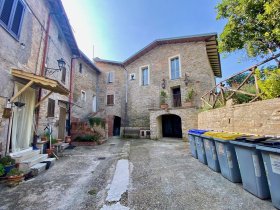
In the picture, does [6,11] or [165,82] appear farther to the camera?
[165,82]

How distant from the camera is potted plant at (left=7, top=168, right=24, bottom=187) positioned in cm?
324

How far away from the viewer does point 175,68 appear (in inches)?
508

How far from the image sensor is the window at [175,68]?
12744 mm

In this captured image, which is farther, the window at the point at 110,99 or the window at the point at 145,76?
the window at the point at 110,99

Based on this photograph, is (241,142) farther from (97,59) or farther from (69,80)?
(97,59)

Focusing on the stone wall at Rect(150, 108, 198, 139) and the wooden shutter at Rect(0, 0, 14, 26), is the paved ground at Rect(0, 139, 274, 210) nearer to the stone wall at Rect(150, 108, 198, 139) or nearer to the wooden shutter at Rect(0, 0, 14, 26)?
the wooden shutter at Rect(0, 0, 14, 26)

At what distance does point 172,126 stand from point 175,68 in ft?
17.6

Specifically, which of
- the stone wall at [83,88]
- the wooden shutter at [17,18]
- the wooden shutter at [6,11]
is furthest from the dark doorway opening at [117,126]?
the wooden shutter at [6,11]

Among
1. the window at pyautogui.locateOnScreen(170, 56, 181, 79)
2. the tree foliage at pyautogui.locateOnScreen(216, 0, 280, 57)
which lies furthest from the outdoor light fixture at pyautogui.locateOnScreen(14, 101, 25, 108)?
the window at pyautogui.locateOnScreen(170, 56, 181, 79)

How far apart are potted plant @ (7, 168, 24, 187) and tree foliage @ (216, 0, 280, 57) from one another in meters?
7.21

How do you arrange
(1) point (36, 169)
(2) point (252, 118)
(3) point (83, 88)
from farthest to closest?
1. (3) point (83, 88)
2. (2) point (252, 118)
3. (1) point (36, 169)

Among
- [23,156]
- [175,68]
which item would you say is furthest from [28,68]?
[175,68]

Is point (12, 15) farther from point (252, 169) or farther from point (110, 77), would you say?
point (110, 77)

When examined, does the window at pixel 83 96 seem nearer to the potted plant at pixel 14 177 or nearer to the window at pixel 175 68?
the window at pixel 175 68
